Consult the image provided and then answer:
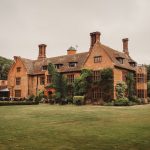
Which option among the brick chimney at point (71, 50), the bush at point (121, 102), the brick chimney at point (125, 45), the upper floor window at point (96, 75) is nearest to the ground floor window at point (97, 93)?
the upper floor window at point (96, 75)

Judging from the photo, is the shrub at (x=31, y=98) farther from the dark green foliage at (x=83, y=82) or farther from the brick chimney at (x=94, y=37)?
the brick chimney at (x=94, y=37)

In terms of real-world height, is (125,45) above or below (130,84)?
above

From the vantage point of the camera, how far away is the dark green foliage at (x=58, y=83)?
45662 millimetres

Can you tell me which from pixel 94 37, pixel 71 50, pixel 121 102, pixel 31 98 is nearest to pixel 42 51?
pixel 71 50

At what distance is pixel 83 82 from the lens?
4159 centimetres

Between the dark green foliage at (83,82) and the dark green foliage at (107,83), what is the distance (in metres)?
2.39

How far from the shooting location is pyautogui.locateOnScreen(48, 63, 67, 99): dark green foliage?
4566cm

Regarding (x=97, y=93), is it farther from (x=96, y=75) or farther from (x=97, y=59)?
(x=97, y=59)

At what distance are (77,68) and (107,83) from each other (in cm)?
693

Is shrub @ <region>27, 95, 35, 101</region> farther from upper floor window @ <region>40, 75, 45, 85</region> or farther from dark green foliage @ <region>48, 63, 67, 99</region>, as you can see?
dark green foliage @ <region>48, 63, 67, 99</region>

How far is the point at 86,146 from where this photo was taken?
387 inches

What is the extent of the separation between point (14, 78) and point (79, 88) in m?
18.1

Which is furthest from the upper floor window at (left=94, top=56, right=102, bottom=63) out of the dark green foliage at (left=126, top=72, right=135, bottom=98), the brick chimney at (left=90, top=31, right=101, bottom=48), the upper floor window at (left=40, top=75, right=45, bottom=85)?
the upper floor window at (left=40, top=75, right=45, bottom=85)

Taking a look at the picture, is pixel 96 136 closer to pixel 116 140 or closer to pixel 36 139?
pixel 116 140
